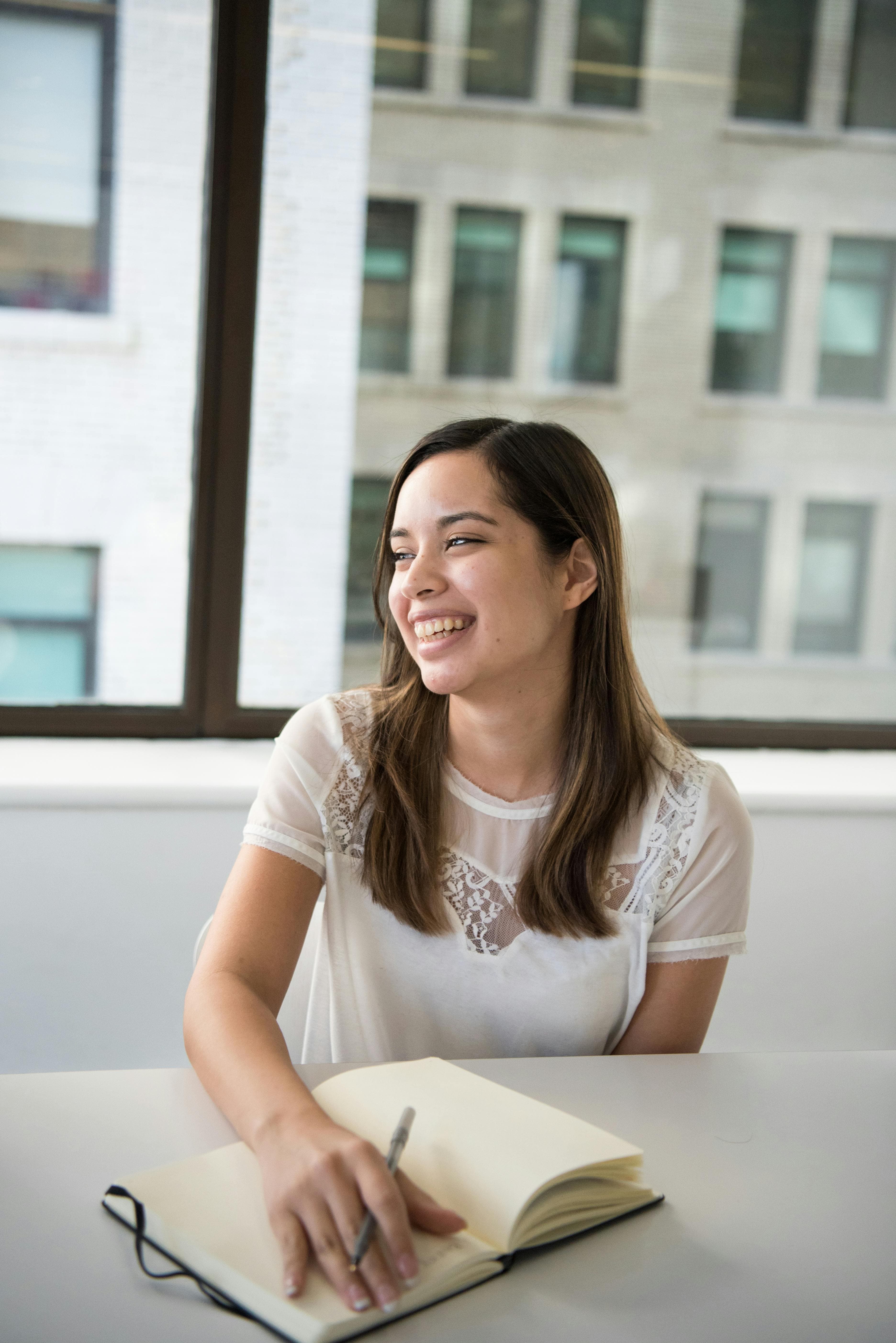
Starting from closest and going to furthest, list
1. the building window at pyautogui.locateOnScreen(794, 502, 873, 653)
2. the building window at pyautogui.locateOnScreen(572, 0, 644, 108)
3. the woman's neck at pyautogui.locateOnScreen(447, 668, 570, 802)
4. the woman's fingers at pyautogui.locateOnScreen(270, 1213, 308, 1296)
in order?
the woman's fingers at pyautogui.locateOnScreen(270, 1213, 308, 1296), the woman's neck at pyautogui.locateOnScreen(447, 668, 570, 802), the building window at pyautogui.locateOnScreen(572, 0, 644, 108), the building window at pyautogui.locateOnScreen(794, 502, 873, 653)

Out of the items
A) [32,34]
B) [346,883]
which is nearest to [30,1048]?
[346,883]

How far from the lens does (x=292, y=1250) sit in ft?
2.50

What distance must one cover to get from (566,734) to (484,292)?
1.59 metres

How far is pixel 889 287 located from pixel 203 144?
1.72 metres

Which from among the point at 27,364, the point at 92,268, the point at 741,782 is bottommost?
the point at 741,782

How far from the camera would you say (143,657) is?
2.61 metres

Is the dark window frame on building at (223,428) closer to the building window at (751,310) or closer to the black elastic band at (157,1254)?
the building window at (751,310)

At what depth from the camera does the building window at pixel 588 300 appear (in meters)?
2.76

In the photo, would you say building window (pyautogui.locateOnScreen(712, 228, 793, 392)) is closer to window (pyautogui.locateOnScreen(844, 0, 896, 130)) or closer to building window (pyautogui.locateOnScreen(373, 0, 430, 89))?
window (pyautogui.locateOnScreen(844, 0, 896, 130))

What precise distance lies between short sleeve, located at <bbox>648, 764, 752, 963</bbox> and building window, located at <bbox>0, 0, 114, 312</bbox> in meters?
1.83

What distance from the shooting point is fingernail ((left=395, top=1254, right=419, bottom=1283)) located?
2.49 ft

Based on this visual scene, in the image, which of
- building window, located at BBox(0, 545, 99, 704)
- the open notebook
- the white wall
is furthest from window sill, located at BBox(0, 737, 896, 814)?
the open notebook

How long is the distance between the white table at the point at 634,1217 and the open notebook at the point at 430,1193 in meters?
0.01

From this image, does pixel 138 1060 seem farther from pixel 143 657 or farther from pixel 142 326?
pixel 142 326
